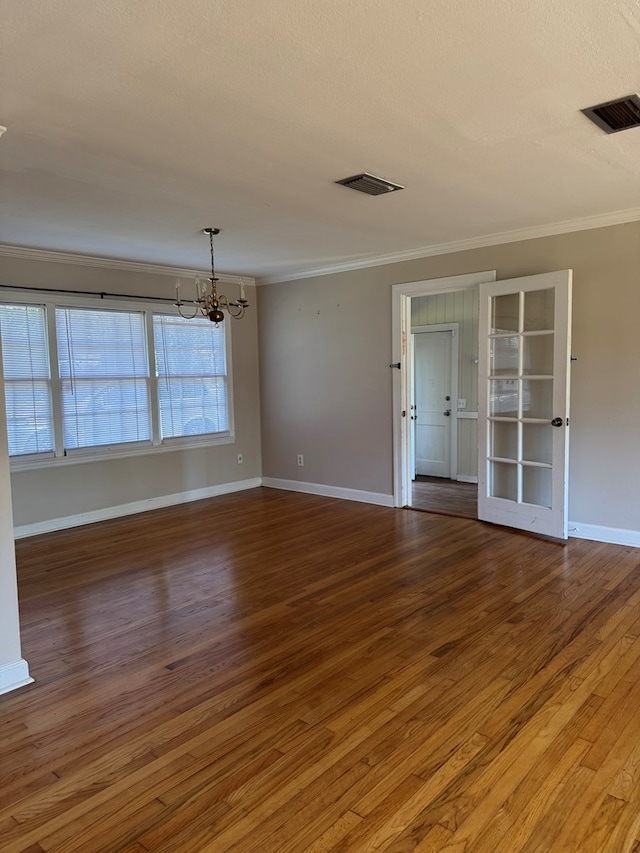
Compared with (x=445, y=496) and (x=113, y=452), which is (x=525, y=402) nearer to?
(x=445, y=496)

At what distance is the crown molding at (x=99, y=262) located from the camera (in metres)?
5.01

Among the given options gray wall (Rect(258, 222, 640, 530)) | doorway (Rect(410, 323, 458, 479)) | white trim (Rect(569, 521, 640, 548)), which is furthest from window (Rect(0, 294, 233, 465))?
white trim (Rect(569, 521, 640, 548))

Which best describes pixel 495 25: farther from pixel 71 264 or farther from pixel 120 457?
pixel 120 457

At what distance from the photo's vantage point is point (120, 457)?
5.81m

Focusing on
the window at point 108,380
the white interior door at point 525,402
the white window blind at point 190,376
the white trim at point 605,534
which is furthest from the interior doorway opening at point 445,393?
the window at point 108,380

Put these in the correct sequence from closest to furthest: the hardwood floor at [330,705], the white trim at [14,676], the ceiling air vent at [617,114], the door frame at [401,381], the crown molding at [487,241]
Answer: the hardwood floor at [330,705], the ceiling air vent at [617,114], the white trim at [14,676], the crown molding at [487,241], the door frame at [401,381]

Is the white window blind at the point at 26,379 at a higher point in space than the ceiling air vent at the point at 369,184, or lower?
lower

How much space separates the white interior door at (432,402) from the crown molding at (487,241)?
197 cm

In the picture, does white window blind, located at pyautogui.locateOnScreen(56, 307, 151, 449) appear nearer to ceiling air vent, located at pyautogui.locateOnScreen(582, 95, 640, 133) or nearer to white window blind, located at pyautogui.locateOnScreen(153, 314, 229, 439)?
white window blind, located at pyautogui.locateOnScreen(153, 314, 229, 439)

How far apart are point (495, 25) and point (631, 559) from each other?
3.67 m

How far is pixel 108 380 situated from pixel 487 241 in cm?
390

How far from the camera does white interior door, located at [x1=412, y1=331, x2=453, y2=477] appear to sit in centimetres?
745

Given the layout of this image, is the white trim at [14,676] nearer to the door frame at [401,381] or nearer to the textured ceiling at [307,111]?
the textured ceiling at [307,111]

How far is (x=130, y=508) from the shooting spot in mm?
5934
